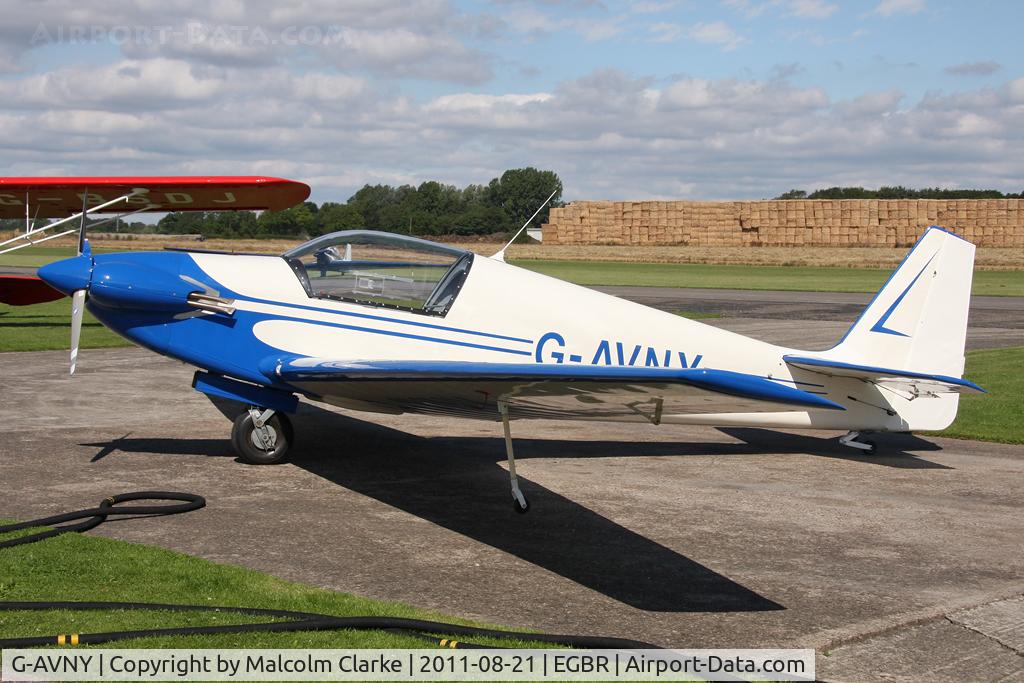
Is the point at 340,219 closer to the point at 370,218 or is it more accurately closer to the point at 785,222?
the point at 370,218

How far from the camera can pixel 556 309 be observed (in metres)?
8.07

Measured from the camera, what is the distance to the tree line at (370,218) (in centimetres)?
2572

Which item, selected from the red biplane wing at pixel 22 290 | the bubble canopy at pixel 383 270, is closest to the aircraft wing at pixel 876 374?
the bubble canopy at pixel 383 270

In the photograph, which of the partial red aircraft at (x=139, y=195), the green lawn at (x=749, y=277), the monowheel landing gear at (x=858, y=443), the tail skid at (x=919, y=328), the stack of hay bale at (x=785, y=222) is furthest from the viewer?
the stack of hay bale at (x=785, y=222)

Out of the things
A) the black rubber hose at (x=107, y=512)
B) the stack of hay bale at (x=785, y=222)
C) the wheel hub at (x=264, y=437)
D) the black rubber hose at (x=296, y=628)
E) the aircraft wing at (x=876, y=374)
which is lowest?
the black rubber hose at (x=107, y=512)

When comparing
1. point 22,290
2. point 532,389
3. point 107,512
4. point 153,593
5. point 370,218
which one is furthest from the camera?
point 370,218

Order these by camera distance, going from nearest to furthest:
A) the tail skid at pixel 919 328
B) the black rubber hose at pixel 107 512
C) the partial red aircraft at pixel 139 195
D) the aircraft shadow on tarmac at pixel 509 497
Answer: the aircraft shadow on tarmac at pixel 509 497, the black rubber hose at pixel 107 512, the tail skid at pixel 919 328, the partial red aircraft at pixel 139 195

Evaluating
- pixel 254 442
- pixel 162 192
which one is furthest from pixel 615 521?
pixel 162 192

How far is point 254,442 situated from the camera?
830 centimetres

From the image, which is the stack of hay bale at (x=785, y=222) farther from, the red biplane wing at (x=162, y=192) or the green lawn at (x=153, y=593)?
the green lawn at (x=153, y=593)

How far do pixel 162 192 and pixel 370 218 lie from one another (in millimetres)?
10129

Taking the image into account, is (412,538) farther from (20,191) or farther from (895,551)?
(20,191)

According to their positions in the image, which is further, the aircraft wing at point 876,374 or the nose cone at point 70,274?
the aircraft wing at point 876,374

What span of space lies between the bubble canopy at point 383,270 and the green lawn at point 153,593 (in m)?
2.54
